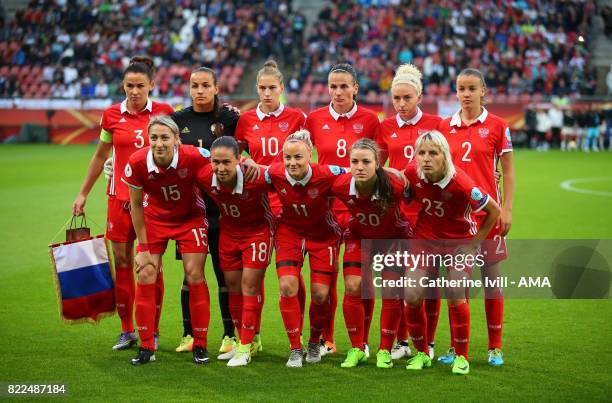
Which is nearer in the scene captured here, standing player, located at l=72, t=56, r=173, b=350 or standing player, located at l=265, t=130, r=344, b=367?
standing player, located at l=265, t=130, r=344, b=367

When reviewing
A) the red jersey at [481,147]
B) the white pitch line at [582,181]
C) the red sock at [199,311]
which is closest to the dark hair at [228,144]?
the red sock at [199,311]

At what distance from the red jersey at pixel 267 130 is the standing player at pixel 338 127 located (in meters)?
0.17

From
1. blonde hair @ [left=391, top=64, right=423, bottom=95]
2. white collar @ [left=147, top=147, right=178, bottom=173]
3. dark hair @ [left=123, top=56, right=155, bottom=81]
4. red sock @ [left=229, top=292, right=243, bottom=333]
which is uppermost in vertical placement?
dark hair @ [left=123, top=56, right=155, bottom=81]

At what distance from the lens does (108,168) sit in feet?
24.5

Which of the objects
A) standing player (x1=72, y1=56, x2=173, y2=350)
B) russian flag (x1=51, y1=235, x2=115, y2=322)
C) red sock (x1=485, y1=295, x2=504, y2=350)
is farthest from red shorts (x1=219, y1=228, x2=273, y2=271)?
red sock (x1=485, y1=295, x2=504, y2=350)

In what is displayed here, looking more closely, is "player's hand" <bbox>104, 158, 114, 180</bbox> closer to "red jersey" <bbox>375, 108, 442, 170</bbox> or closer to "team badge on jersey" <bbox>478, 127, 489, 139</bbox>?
"red jersey" <bbox>375, 108, 442, 170</bbox>

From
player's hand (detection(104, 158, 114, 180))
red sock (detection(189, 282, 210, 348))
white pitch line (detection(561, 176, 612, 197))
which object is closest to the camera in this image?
red sock (detection(189, 282, 210, 348))

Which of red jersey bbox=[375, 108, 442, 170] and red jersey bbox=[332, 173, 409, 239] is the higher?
red jersey bbox=[375, 108, 442, 170]

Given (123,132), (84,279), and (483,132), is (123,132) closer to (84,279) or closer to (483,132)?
(84,279)

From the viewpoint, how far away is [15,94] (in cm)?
3189

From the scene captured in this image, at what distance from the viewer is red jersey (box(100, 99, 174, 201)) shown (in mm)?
7180

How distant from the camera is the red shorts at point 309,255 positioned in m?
6.59

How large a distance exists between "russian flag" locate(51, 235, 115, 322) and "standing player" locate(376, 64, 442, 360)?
2391 millimetres

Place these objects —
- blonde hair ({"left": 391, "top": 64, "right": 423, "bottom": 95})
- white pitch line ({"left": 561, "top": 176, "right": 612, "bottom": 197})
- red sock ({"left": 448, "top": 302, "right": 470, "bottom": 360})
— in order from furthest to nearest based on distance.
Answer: white pitch line ({"left": 561, "top": 176, "right": 612, "bottom": 197})
blonde hair ({"left": 391, "top": 64, "right": 423, "bottom": 95})
red sock ({"left": 448, "top": 302, "right": 470, "bottom": 360})
